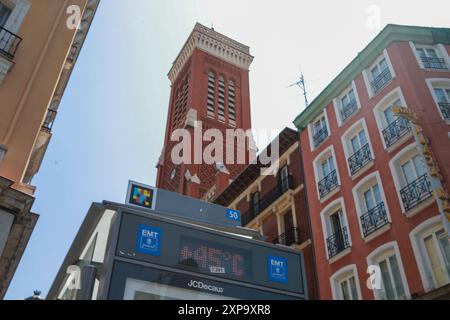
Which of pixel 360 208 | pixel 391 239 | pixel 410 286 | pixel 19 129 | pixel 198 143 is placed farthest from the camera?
pixel 198 143

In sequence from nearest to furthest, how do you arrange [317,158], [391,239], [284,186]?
[391,239]
[317,158]
[284,186]

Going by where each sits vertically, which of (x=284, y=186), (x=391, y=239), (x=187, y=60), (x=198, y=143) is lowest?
(x=391, y=239)

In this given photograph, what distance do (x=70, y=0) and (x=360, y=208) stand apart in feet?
43.6

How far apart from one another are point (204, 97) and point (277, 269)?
46718mm

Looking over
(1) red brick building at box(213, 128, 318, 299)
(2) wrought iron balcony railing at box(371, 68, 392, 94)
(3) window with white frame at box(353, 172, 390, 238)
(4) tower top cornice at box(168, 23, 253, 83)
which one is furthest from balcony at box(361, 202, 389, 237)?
(4) tower top cornice at box(168, 23, 253, 83)

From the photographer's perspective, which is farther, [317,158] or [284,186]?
[284,186]

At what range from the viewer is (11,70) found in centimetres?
1209

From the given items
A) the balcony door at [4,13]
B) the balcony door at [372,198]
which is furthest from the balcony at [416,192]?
the balcony door at [4,13]

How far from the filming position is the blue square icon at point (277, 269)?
4441 mm

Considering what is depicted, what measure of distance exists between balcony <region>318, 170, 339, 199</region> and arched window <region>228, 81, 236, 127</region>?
101 ft

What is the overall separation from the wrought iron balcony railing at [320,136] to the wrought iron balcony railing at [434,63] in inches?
214

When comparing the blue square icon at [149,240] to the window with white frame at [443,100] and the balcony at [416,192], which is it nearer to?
the balcony at [416,192]
